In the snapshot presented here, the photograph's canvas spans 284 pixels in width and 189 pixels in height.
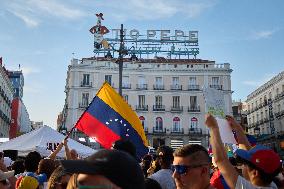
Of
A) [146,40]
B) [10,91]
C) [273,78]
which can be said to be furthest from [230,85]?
[10,91]

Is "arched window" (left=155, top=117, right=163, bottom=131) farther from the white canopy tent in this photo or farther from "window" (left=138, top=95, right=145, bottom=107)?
the white canopy tent

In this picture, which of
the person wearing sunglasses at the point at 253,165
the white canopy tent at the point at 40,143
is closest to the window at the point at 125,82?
the white canopy tent at the point at 40,143

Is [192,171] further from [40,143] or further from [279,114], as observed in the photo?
[279,114]

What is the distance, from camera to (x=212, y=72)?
52625 millimetres

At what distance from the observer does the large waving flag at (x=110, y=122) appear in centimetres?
752

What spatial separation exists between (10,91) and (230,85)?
3452 cm

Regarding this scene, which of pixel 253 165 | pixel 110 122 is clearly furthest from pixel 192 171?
pixel 110 122

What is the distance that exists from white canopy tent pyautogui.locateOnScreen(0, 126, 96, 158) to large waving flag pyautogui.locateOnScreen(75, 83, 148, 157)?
2.79 metres

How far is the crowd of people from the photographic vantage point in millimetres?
1321

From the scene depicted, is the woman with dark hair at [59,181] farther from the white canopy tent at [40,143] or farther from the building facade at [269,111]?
the building facade at [269,111]

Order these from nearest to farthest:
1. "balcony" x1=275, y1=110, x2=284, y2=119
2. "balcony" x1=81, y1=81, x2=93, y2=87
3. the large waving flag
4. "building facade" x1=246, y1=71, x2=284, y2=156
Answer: the large waving flag, "balcony" x1=81, y1=81, x2=93, y2=87, "building facade" x1=246, y1=71, x2=284, y2=156, "balcony" x1=275, y1=110, x2=284, y2=119

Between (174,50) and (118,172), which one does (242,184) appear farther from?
(174,50)

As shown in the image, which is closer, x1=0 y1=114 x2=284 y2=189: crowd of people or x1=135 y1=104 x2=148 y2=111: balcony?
x1=0 y1=114 x2=284 y2=189: crowd of people

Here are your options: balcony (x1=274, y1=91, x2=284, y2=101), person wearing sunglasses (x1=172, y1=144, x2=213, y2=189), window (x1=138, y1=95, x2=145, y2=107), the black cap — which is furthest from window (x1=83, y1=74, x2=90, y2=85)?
the black cap
